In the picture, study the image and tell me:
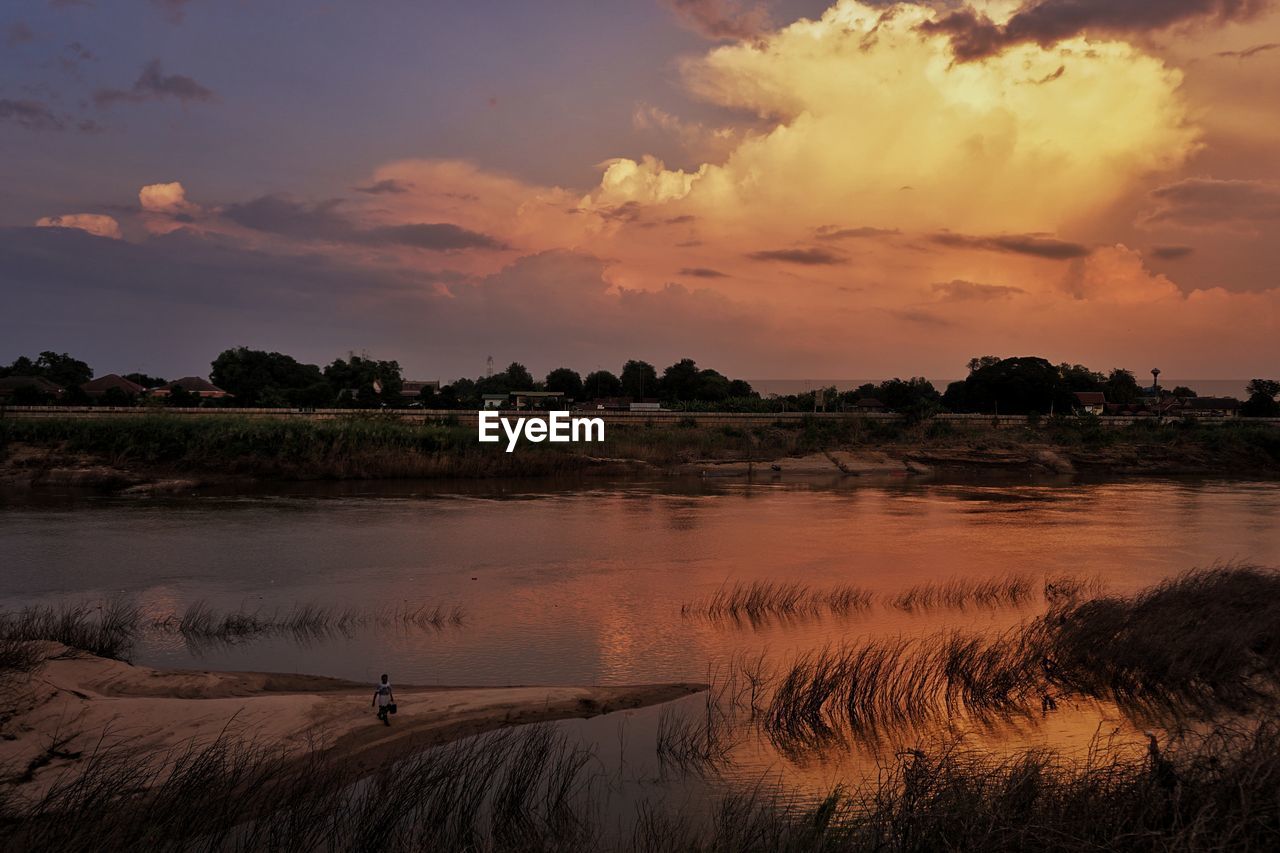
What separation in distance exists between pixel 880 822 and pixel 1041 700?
26.1 ft

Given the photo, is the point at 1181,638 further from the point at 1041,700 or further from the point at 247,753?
the point at 247,753

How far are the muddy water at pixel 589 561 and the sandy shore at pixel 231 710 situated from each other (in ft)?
3.60

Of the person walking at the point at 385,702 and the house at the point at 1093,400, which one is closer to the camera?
the person walking at the point at 385,702

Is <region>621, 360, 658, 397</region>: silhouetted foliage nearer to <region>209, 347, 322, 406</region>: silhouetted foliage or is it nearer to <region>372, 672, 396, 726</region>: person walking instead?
<region>209, 347, 322, 406</region>: silhouetted foliage

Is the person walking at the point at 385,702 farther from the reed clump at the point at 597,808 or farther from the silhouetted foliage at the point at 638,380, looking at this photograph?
the silhouetted foliage at the point at 638,380

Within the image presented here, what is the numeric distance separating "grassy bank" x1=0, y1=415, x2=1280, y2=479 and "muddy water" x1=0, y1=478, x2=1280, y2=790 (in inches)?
271

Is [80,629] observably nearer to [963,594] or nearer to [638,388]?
[963,594]

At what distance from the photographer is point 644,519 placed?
4403 centimetres

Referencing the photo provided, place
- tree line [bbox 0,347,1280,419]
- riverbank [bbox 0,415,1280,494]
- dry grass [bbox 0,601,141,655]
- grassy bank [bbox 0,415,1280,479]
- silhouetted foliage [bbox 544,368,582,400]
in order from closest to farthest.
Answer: dry grass [bbox 0,601,141,655], riverbank [bbox 0,415,1280,494], grassy bank [bbox 0,415,1280,479], tree line [bbox 0,347,1280,419], silhouetted foliage [bbox 544,368,582,400]

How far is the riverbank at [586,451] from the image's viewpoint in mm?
58688

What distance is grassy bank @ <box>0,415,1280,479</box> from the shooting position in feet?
195

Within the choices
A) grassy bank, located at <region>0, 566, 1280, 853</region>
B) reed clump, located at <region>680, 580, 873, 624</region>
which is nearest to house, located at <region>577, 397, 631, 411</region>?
reed clump, located at <region>680, 580, 873, 624</region>

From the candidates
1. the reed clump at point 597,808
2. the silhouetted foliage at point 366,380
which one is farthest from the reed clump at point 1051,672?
the silhouetted foliage at point 366,380

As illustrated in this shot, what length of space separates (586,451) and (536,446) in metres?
4.71
